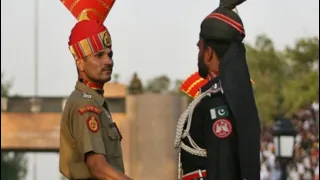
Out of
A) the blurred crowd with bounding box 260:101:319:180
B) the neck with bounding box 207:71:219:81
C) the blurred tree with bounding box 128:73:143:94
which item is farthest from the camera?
the blurred tree with bounding box 128:73:143:94

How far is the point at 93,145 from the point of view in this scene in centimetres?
471

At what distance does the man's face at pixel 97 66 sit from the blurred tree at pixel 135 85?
18.5 meters

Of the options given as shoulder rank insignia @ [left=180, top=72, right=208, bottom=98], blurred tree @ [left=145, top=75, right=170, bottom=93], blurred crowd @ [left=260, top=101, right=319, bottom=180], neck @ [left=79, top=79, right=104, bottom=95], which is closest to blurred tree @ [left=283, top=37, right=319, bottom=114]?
blurred tree @ [left=145, top=75, right=170, bottom=93]

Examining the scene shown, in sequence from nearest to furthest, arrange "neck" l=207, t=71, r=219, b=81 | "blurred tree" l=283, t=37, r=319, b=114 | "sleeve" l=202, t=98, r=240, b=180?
"sleeve" l=202, t=98, r=240, b=180, "neck" l=207, t=71, r=219, b=81, "blurred tree" l=283, t=37, r=319, b=114

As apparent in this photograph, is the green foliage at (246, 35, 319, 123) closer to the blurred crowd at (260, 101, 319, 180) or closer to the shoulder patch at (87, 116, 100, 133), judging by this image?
the blurred crowd at (260, 101, 319, 180)

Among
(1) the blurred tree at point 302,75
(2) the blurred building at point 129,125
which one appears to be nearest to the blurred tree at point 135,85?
(2) the blurred building at point 129,125

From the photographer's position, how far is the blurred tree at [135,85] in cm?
2356

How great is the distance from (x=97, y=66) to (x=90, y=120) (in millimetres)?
265

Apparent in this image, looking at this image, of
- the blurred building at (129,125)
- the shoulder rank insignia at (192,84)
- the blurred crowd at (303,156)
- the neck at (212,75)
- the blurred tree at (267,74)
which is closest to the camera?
the neck at (212,75)

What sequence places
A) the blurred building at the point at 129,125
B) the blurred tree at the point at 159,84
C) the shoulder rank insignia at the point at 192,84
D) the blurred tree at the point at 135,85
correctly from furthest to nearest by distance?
1. the blurred tree at the point at 159,84
2. the blurred tree at the point at 135,85
3. the blurred building at the point at 129,125
4. the shoulder rank insignia at the point at 192,84

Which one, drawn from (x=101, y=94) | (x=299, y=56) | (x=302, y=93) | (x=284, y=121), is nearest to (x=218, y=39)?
(x=101, y=94)

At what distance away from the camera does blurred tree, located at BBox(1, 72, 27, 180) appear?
24.5 m

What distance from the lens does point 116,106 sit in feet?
78.9

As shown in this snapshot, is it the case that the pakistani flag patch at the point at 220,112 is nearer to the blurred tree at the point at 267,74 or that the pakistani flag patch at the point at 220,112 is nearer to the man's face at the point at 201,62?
the man's face at the point at 201,62
